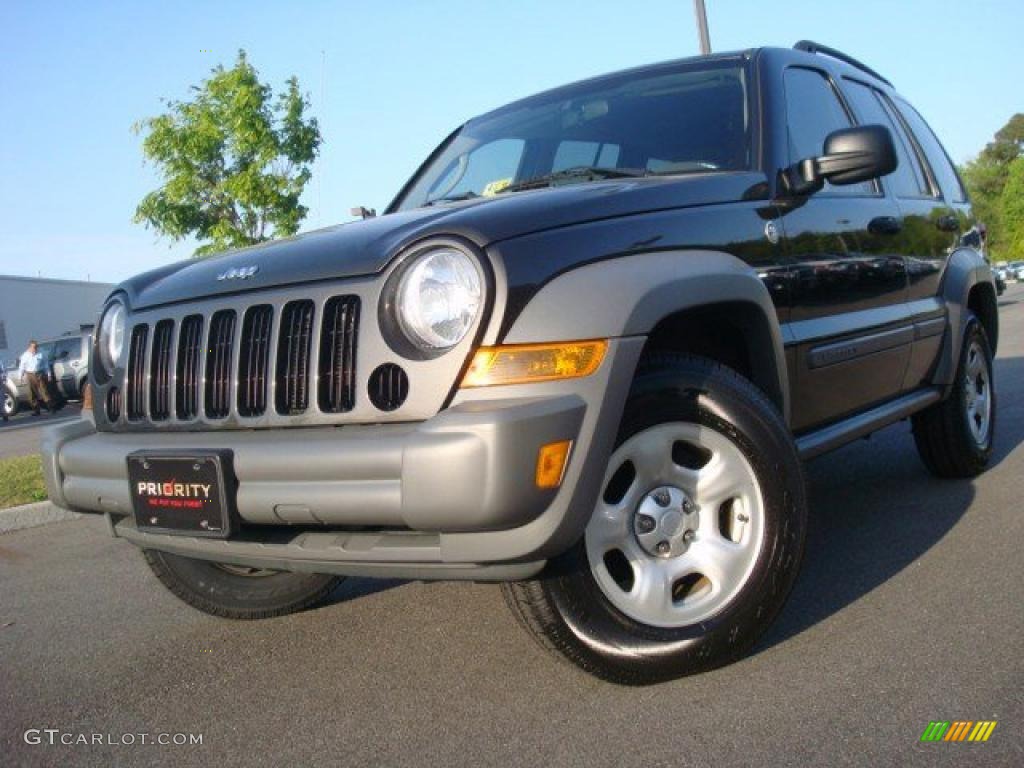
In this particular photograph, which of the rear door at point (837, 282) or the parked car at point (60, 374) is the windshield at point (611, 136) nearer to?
the rear door at point (837, 282)

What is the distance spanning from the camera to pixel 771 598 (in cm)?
272

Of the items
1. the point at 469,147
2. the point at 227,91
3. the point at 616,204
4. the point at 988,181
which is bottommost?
the point at 988,181

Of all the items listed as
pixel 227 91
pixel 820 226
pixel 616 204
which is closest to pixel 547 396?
pixel 616 204

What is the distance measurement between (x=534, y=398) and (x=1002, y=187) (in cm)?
9852

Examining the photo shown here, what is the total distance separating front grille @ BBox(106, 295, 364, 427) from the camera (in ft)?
8.55

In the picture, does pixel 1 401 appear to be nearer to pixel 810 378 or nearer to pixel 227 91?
pixel 227 91

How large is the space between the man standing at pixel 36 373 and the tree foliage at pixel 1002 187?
77.9 m

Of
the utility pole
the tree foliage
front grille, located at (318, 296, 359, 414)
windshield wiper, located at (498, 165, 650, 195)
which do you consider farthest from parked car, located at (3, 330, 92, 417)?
the tree foliage

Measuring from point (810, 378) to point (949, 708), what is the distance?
1.34m

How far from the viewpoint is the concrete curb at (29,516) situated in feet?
19.8

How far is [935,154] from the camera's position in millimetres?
5523

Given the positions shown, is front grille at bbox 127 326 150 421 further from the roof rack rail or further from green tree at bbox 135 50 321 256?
green tree at bbox 135 50 321 256

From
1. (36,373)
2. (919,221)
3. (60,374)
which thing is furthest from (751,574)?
(60,374)

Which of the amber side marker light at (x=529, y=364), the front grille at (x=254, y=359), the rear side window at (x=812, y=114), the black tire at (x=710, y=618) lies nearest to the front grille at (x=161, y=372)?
the front grille at (x=254, y=359)
